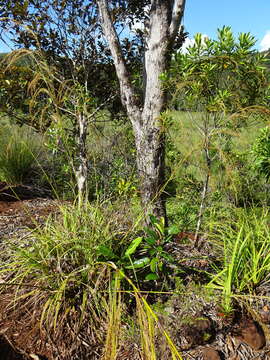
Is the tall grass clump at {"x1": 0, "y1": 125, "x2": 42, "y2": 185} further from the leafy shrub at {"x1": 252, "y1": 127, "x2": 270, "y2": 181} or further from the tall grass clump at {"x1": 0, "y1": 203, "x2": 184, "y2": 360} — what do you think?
the leafy shrub at {"x1": 252, "y1": 127, "x2": 270, "y2": 181}

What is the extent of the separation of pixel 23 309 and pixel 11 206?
228 centimetres

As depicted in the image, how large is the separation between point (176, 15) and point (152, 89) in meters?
0.67

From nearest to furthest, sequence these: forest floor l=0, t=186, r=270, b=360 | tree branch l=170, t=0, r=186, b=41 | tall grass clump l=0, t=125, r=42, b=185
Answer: forest floor l=0, t=186, r=270, b=360
tree branch l=170, t=0, r=186, b=41
tall grass clump l=0, t=125, r=42, b=185

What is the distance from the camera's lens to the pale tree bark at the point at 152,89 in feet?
9.01

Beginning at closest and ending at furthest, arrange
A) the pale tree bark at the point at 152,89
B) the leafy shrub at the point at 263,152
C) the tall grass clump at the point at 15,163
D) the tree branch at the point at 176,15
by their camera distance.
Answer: the tree branch at the point at 176,15 → the pale tree bark at the point at 152,89 → the leafy shrub at the point at 263,152 → the tall grass clump at the point at 15,163

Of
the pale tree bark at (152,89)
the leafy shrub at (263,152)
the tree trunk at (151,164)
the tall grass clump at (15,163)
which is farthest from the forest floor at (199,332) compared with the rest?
the tall grass clump at (15,163)

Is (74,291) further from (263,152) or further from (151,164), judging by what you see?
(263,152)

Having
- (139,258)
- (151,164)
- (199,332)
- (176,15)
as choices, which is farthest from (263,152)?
(199,332)

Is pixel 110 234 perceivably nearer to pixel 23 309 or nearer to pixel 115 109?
pixel 23 309

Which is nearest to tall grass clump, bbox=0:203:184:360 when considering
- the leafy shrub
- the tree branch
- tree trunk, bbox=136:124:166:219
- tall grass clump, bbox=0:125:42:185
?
tree trunk, bbox=136:124:166:219

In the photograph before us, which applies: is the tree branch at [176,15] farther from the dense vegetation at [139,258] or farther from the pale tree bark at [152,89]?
the dense vegetation at [139,258]

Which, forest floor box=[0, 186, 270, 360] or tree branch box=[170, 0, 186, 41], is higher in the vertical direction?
tree branch box=[170, 0, 186, 41]

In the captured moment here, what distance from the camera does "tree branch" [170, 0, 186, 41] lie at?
2567 millimetres

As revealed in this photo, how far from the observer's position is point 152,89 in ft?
9.36
